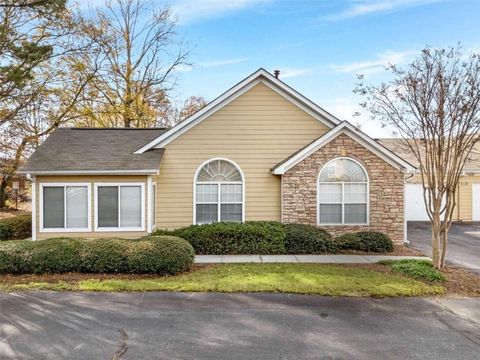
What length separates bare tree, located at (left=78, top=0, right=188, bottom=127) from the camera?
86.7 ft

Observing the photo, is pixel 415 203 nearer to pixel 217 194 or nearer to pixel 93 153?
pixel 217 194

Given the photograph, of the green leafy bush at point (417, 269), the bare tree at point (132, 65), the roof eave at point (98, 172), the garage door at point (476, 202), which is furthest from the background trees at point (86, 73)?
the garage door at point (476, 202)

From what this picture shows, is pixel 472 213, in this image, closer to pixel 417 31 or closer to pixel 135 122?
pixel 417 31

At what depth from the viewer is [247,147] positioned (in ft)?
44.9

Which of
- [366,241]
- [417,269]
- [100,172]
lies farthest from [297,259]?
[100,172]

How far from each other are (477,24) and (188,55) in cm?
2335

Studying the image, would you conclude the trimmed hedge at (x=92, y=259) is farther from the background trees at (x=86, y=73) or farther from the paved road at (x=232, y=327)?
the background trees at (x=86, y=73)

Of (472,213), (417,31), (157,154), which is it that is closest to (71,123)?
(157,154)

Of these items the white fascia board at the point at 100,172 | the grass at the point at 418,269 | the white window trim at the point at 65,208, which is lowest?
the grass at the point at 418,269

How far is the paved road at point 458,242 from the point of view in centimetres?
1084

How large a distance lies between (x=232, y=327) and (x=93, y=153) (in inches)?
397

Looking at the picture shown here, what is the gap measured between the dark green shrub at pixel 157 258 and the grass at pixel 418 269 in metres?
5.87

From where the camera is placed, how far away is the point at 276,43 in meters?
17.2

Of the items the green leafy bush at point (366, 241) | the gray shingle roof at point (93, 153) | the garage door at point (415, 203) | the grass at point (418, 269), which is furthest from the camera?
the garage door at point (415, 203)
